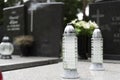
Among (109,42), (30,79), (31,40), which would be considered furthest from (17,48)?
(30,79)

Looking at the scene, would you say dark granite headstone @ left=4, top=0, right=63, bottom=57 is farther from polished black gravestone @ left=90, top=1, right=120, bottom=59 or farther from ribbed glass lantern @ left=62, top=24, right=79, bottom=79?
ribbed glass lantern @ left=62, top=24, right=79, bottom=79

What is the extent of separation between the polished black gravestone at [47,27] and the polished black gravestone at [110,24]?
160 cm

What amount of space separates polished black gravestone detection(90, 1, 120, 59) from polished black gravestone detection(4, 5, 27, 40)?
3.73m

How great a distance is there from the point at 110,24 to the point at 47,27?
110 inches

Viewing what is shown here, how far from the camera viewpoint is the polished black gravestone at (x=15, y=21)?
17.1 meters

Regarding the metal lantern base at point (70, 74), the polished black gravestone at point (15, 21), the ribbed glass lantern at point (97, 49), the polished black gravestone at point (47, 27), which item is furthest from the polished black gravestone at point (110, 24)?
the metal lantern base at point (70, 74)

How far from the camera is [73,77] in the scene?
6727 millimetres

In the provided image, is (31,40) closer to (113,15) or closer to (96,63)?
(113,15)

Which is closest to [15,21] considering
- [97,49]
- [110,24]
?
[110,24]

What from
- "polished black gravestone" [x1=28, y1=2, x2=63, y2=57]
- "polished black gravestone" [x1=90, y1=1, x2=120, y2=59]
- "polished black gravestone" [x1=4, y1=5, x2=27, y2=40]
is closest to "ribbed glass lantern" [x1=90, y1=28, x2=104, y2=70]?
"polished black gravestone" [x1=90, y1=1, x2=120, y2=59]

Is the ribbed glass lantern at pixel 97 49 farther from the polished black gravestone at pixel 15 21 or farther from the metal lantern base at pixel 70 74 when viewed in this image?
the polished black gravestone at pixel 15 21

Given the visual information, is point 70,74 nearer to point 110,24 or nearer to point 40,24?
point 110,24

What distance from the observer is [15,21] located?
695 inches

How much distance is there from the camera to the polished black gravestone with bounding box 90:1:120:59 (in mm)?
14519
